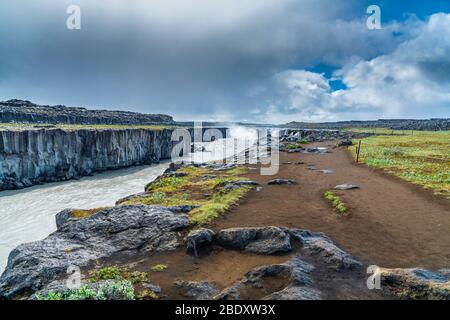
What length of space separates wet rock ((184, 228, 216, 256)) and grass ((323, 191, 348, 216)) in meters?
10.0

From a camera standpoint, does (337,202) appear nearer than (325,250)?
No

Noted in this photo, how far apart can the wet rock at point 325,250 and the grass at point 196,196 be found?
18.4 feet

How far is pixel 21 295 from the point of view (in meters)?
10.4

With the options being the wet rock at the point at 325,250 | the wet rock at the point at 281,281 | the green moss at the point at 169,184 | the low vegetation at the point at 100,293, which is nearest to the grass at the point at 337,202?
the wet rock at the point at 325,250

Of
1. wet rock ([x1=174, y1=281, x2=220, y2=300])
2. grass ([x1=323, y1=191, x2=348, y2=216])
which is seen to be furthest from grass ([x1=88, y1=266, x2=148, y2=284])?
grass ([x1=323, y1=191, x2=348, y2=216])

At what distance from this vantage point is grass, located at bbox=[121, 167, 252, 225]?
58.1ft

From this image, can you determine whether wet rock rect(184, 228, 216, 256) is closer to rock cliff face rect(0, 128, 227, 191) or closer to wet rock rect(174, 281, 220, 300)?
wet rock rect(174, 281, 220, 300)

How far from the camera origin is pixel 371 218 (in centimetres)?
1778

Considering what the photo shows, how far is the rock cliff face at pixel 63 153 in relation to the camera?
5294cm

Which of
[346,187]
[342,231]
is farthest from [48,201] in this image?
[342,231]

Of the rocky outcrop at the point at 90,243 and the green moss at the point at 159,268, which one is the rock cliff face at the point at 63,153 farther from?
the green moss at the point at 159,268

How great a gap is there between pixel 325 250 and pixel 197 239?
19.8 feet

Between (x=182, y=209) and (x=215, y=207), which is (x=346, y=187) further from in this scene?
(x=182, y=209)
